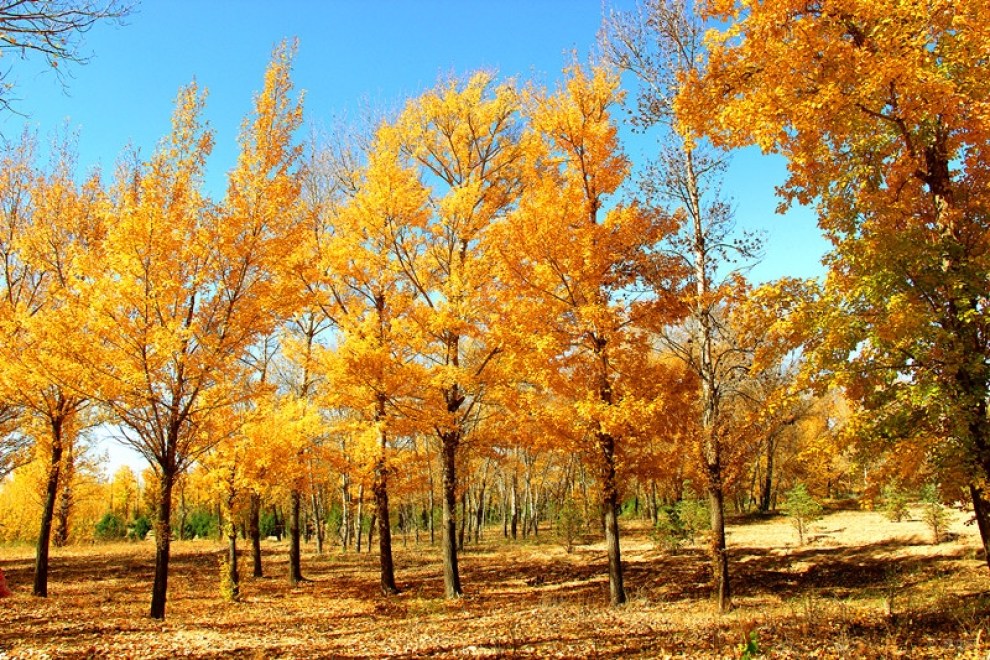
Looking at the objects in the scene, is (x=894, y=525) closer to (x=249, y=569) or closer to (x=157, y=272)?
(x=249, y=569)

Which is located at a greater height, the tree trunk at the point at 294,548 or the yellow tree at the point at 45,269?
the yellow tree at the point at 45,269

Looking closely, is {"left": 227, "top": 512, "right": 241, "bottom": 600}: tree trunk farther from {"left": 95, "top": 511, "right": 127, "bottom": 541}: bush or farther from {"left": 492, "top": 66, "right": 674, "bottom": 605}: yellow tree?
{"left": 95, "top": 511, "right": 127, "bottom": 541}: bush

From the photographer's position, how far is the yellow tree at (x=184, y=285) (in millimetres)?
8586

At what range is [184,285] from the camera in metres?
9.16

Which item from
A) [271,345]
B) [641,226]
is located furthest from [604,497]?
[271,345]

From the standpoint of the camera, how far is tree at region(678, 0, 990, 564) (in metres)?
5.80

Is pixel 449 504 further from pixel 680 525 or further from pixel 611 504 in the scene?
pixel 680 525

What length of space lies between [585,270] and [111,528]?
162ft

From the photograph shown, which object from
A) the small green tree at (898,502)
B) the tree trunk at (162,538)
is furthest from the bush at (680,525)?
the tree trunk at (162,538)

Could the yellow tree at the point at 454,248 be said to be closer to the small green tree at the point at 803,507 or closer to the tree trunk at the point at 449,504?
the tree trunk at the point at 449,504

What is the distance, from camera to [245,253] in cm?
938

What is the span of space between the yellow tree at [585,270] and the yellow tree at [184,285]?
4.13m

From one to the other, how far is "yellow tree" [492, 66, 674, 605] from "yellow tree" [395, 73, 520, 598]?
113 centimetres

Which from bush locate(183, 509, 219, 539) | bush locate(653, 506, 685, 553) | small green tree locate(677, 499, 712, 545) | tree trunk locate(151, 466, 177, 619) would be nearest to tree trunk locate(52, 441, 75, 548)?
tree trunk locate(151, 466, 177, 619)
